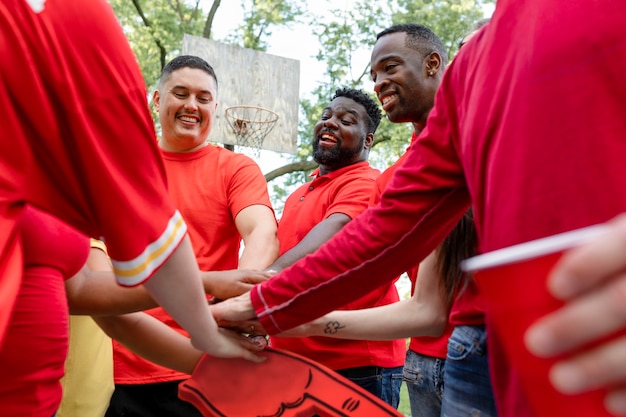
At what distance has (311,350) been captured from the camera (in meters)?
2.96

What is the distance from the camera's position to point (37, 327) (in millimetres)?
1390

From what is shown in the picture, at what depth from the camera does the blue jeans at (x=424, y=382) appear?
227 centimetres

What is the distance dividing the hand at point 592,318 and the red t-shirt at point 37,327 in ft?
3.83

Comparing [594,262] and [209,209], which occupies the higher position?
[594,262]

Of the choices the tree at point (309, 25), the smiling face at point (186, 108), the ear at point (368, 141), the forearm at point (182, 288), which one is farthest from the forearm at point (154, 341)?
the tree at point (309, 25)

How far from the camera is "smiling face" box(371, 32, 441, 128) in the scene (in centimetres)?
334

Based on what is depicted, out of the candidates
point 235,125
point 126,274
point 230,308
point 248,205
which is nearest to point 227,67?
point 235,125

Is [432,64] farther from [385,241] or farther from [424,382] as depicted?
[385,241]

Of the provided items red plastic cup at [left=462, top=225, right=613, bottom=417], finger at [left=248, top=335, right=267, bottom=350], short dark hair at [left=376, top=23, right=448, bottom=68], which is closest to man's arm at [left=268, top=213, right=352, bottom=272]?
finger at [left=248, top=335, right=267, bottom=350]

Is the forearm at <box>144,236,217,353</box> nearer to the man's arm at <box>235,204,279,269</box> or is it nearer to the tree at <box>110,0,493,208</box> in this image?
the man's arm at <box>235,204,279,269</box>

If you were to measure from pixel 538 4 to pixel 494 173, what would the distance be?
0.25 m

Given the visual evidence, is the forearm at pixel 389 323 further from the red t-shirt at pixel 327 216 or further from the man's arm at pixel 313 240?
the red t-shirt at pixel 327 216

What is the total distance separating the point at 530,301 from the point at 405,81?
3.00 metres

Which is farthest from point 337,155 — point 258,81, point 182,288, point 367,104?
point 258,81
